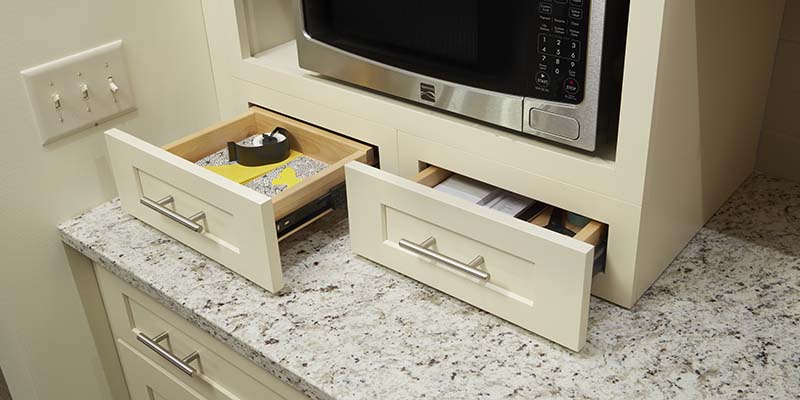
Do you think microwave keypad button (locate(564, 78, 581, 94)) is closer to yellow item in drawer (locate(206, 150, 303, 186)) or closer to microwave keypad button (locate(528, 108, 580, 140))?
microwave keypad button (locate(528, 108, 580, 140))

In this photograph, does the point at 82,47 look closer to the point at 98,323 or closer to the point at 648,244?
the point at 98,323

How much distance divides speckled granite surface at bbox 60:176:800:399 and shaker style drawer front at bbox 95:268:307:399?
55 mm

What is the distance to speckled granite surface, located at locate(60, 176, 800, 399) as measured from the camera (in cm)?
86

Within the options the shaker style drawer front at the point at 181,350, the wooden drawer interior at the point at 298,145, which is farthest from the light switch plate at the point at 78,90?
the shaker style drawer front at the point at 181,350

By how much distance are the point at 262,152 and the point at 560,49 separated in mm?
494

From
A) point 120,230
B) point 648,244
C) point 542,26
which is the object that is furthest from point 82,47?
point 648,244

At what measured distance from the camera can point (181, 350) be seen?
1113 mm

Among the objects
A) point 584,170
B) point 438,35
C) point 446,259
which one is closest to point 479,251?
point 446,259

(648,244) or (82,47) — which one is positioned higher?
(82,47)

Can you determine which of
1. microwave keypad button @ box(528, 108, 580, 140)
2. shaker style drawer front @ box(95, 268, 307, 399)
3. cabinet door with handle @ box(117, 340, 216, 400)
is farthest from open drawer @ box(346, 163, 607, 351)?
cabinet door with handle @ box(117, 340, 216, 400)

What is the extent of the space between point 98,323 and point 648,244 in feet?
2.73

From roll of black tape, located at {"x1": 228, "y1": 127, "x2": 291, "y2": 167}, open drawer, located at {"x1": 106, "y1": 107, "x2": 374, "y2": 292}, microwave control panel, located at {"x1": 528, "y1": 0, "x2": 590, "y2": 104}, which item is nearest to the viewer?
microwave control panel, located at {"x1": 528, "y1": 0, "x2": 590, "y2": 104}

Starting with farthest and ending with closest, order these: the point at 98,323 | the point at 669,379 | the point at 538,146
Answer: the point at 98,323 → the point at 538,146 → the point at 669,379

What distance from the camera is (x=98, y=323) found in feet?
4.09
